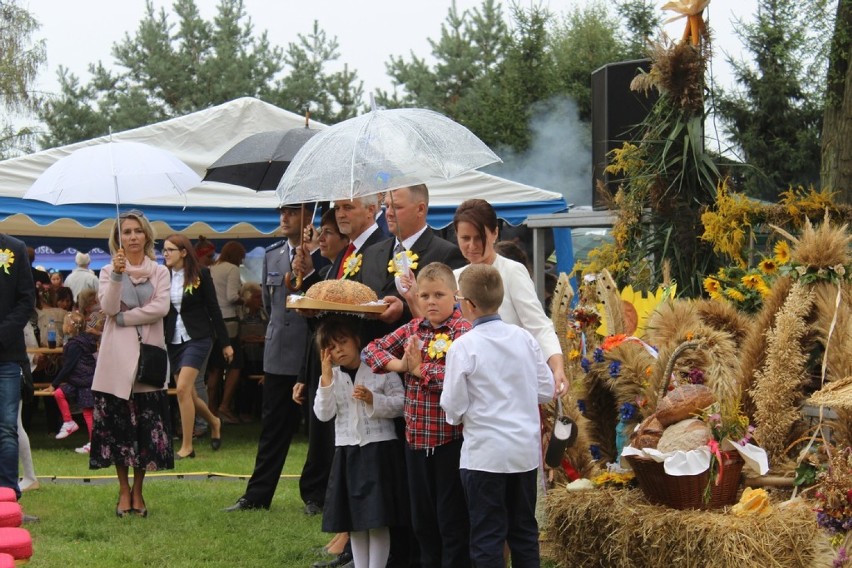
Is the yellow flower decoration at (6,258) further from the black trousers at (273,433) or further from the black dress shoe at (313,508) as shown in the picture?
the black dress shoe at (313,508)

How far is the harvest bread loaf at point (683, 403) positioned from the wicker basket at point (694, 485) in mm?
287

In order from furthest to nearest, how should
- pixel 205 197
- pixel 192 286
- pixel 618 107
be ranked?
pixel 205 197 < pixel 192 286 < pixel 618 107

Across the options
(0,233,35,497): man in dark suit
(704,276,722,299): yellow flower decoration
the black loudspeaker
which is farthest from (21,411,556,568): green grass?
the black loudspeaker

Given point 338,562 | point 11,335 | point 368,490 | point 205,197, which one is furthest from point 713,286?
point 205,197

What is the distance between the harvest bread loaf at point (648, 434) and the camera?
5.18 metres

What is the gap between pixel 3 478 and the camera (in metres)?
7.14

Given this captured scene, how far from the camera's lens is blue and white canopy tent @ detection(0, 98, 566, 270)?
444 inches

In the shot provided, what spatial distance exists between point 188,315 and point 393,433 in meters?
4.92

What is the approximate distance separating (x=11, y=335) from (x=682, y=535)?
433 centimetres

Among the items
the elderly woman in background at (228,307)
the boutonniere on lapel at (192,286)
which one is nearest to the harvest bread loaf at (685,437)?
the boutonniere on lapel at (192,286)

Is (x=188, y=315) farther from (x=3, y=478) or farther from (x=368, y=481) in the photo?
(x=368, y=481)

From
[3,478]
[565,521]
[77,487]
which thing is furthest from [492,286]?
[77,487]

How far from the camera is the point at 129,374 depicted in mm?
7211

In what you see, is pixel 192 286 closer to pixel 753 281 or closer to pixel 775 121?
pixel 753 281
